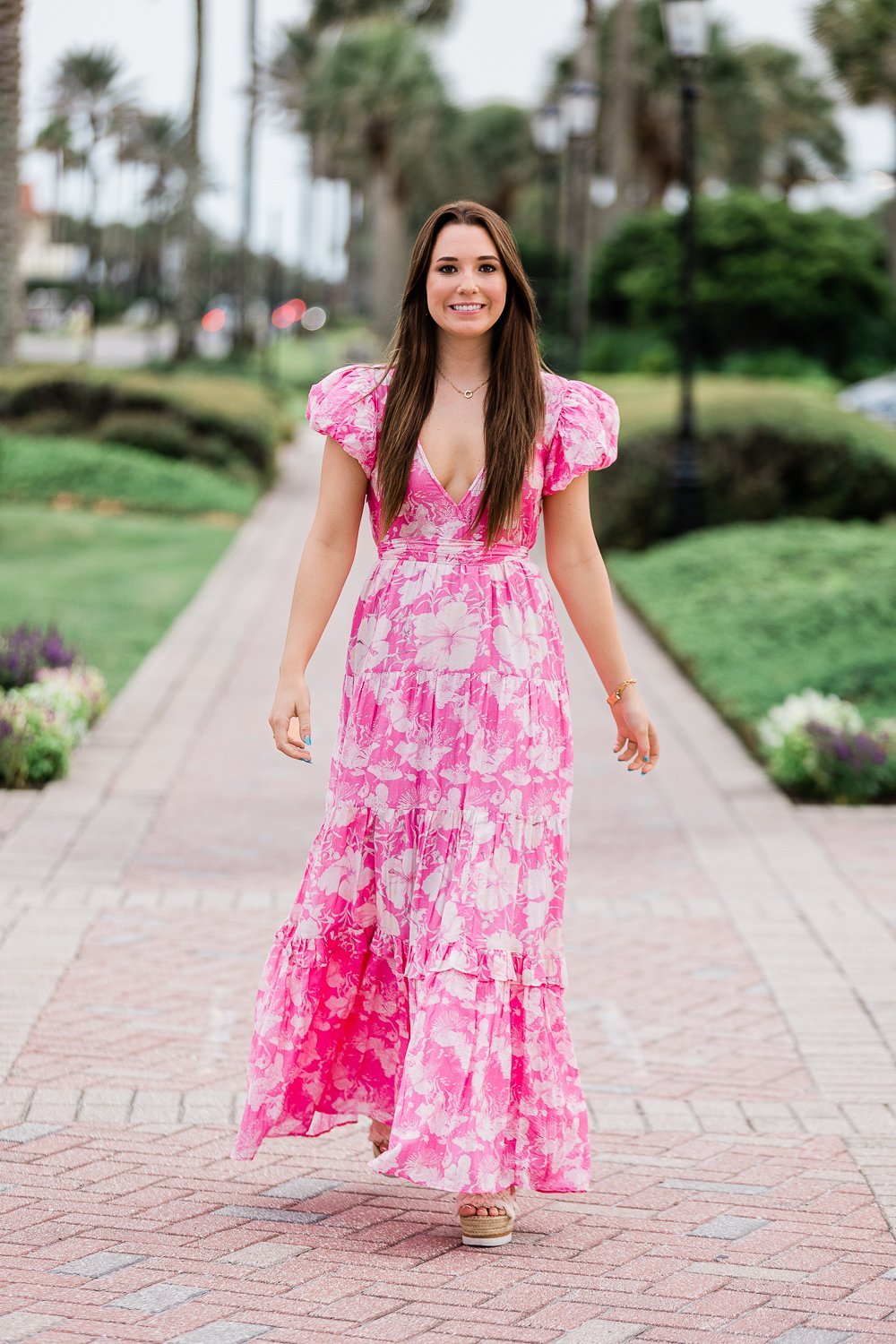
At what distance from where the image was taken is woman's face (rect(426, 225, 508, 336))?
138 inches

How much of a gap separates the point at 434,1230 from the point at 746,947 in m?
2.42

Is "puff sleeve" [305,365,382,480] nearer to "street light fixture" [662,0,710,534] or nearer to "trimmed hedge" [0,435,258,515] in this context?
"street light fixture" [662,0,710,534]

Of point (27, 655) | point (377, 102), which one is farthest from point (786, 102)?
point (27, 655)

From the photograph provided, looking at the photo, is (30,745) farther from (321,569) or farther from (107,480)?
(107,480)

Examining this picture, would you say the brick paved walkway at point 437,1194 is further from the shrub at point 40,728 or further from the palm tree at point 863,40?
the palm tree at point 863,40

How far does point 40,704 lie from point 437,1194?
4.93 m

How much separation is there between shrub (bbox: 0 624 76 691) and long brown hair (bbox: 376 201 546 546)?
5546 mm

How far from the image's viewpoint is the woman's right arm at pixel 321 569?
11.8 feet

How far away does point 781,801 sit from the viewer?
8008 mm

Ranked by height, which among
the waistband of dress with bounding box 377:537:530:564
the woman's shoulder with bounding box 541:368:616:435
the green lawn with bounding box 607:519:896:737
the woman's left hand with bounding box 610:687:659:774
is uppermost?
the woman's shoulder with bounding box 541:368:616:435

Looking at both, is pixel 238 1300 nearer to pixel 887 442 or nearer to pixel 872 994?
pixel 872 994

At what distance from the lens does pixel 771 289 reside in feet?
123

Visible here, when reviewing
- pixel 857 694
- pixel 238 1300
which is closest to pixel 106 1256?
pixel 238 1300

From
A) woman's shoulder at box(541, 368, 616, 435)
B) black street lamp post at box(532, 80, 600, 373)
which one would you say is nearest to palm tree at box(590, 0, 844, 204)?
black street lamp post at box(532, 80, 600, 373)
